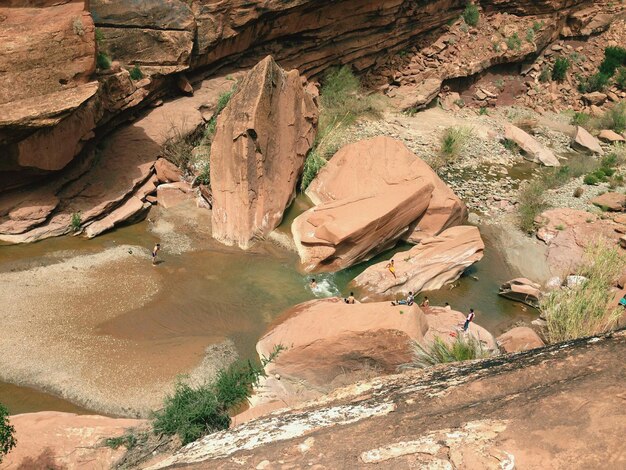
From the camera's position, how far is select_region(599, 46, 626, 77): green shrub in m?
26.0

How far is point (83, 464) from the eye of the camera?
707cm

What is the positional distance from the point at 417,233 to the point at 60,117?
29.0ft

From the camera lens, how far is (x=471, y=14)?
24734 millimetres

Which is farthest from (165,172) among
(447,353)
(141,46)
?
(447,353)

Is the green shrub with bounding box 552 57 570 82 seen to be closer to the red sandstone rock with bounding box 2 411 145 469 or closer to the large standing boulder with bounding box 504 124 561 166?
the large standing boulder with bounding box 504 124 561 166

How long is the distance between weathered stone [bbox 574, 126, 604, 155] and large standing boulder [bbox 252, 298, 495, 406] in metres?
14.7

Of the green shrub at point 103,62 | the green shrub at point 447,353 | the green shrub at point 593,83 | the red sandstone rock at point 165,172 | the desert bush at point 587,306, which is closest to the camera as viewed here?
the green shrub at point 447,353

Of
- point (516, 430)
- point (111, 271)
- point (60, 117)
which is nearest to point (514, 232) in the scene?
point (111, 271)

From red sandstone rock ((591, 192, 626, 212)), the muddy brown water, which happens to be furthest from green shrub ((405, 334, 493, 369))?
red sandstone rock ((591, 192, 626, 212))

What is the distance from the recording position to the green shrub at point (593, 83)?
84.8 ft

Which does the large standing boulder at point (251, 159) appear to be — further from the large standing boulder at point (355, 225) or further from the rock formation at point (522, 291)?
the rock formation at point (522, 291)

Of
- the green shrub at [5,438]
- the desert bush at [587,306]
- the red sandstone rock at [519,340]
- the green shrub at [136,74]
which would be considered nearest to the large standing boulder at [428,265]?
the desert bush at [587,306]

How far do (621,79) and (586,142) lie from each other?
604 centimetres

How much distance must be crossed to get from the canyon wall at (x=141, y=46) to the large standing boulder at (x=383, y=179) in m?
5.44
